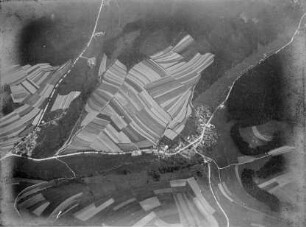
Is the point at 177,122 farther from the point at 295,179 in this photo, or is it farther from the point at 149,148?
the point at 295,179

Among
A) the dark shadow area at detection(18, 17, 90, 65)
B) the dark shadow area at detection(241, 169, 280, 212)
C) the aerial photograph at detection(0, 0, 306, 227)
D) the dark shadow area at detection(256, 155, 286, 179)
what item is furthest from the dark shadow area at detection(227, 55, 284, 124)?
the dark shadow area at detection(18, 17, 90, 65)

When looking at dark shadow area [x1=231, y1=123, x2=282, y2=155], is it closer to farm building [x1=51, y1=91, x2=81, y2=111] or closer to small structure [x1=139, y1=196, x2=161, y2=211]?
small structure [x1=139, y1=196, x2=161, y2=211]

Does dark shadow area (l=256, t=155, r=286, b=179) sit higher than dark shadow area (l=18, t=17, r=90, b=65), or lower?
lower

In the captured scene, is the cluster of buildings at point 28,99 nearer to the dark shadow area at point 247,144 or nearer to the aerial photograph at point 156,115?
the aerial photograph at point 156,115

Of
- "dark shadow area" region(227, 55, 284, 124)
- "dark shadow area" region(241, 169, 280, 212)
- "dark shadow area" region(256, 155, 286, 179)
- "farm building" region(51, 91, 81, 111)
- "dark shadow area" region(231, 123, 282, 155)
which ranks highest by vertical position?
"dark shadow area" region(227, 55, 284, 124)

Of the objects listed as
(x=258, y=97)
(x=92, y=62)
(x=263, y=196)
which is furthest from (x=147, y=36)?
(x=263, y=196)

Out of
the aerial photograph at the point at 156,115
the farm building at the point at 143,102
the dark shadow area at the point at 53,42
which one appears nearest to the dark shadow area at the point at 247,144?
the aerial photograph at the point at 156,115

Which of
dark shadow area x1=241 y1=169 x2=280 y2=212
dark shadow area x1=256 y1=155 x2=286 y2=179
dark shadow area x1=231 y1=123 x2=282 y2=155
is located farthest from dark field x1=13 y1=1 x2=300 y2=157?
dark shadow area x1=241 y1=169 x2=280 y2=212

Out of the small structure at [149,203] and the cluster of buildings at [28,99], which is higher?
the cluster of buildings at [28,99]

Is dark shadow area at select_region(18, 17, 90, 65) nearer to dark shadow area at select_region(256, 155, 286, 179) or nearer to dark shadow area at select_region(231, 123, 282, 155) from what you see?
dark shadow area at select_region(231, 123, 282, 155)
